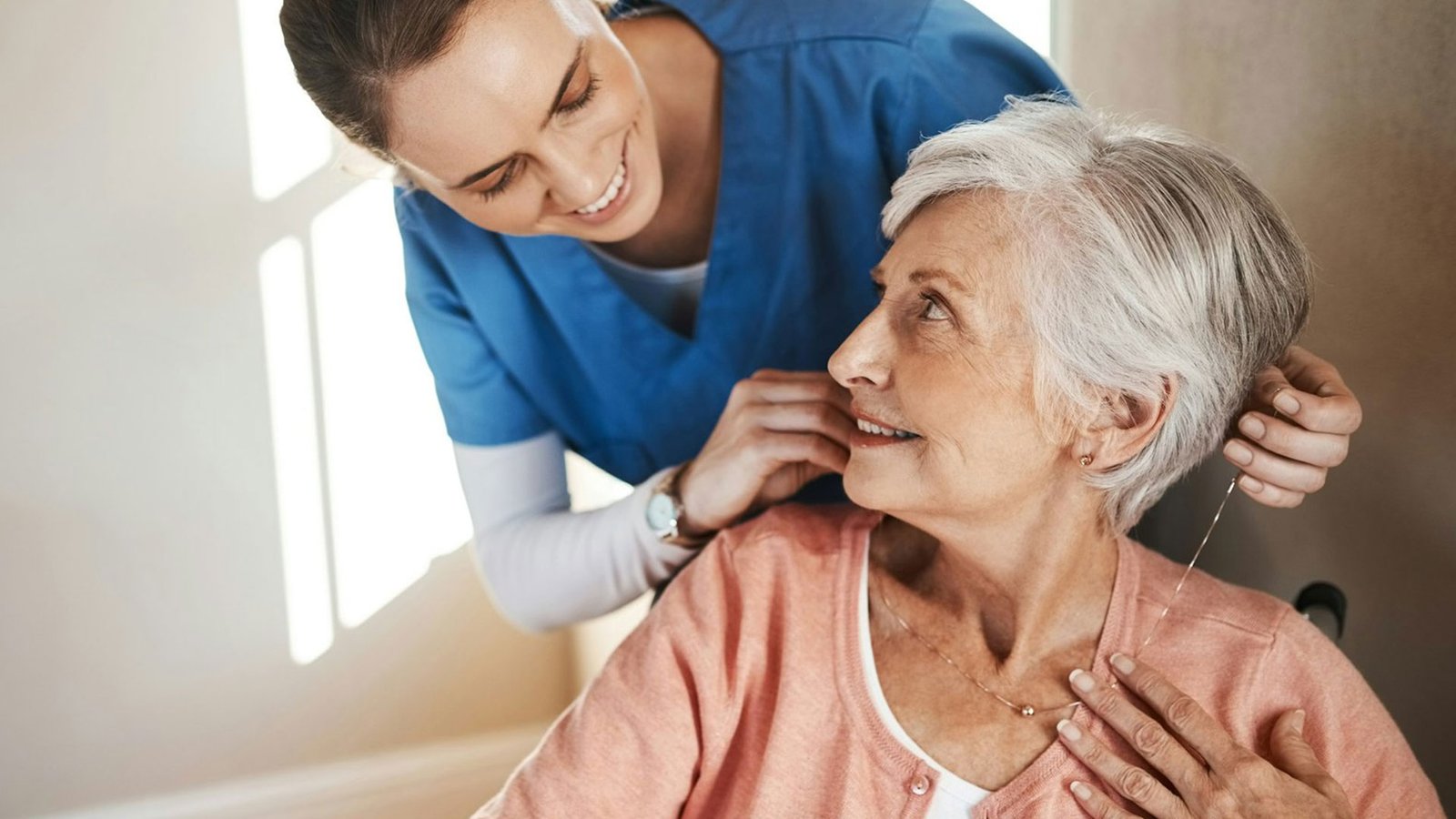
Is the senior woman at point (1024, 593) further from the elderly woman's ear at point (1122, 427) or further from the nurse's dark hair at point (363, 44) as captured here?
the nurse's dark hair at point (363, 44)

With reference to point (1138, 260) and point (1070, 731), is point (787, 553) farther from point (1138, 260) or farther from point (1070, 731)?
point (1138, 260)

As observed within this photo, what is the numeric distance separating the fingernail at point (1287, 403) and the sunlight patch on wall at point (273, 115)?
76.3 inches

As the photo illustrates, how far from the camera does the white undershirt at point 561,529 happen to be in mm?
1562

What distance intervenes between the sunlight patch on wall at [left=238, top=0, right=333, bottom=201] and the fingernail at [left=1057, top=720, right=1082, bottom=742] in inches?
75.0

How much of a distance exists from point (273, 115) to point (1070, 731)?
2.01 metres

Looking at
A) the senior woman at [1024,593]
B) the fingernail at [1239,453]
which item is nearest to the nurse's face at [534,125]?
the senior woman at [1024,593]

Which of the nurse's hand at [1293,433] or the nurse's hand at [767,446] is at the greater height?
the nurse's hand at [1293,433]

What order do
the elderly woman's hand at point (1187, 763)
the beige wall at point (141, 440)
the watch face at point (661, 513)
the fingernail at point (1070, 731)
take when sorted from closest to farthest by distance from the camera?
the elderly woman's hand at point (1187, 763) < the fingernail at point (1070, 731) < the watch face at point (661, 513) < the beige wall at point (141, 440)

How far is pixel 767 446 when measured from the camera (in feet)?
4.55

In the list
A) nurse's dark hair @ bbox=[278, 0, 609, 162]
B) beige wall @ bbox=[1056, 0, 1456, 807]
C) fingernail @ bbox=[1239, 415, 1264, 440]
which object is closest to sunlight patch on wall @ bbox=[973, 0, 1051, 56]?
beige wall @ bbox=[1056, 0, 1456, 807]

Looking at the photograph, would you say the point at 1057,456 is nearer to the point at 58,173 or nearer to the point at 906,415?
the point at 906,415

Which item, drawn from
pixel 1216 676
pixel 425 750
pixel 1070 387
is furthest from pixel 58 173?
pixel 1216 676

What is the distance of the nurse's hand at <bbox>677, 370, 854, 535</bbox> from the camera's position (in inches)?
53.9

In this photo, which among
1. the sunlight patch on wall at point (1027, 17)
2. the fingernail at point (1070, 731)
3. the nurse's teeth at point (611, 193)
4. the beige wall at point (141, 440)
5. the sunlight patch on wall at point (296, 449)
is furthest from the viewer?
the sunlight patch on wall at point (296, 449)
